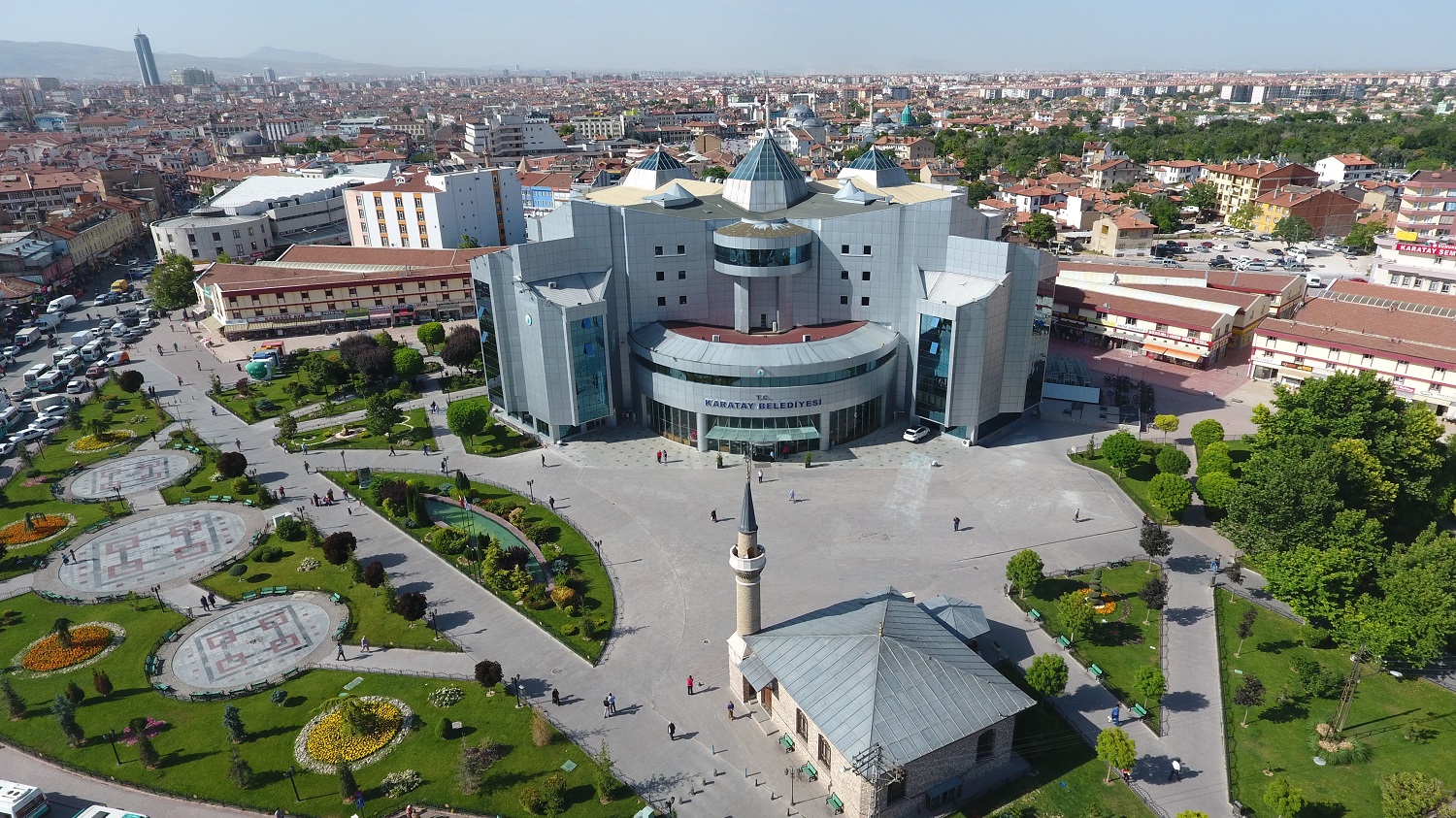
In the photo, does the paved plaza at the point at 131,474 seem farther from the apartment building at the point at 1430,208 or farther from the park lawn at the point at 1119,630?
the apartment building at the point at 1430,208

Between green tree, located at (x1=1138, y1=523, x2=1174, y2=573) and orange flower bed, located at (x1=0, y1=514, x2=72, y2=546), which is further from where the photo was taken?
orange flower bed, located at (x1=0, y1=514, x2=72, y2=546)

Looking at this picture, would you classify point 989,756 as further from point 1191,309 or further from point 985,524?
point 1191,309

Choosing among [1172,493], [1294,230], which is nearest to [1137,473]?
[1172,493]

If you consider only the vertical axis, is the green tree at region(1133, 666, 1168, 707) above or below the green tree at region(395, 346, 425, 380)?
below

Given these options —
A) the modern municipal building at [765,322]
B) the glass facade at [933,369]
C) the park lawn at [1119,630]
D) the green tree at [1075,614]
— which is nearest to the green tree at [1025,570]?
the park lawn at [1119,630]

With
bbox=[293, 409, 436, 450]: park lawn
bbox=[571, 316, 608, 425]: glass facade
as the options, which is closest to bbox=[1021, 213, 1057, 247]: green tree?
bbox=[571, 316, 608, 425]: glass facade

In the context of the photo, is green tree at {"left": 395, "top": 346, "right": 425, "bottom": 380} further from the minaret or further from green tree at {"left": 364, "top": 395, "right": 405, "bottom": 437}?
the minaret

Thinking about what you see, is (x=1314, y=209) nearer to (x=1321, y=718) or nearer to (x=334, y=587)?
(x=1321, y=718)
